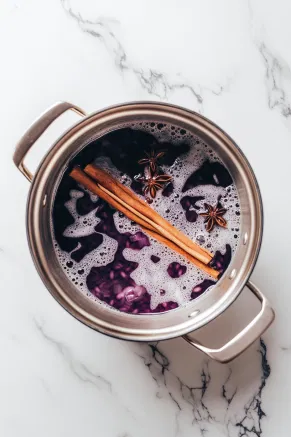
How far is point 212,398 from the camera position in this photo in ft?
3.63

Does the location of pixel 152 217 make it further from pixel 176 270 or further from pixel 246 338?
pixel 246 338

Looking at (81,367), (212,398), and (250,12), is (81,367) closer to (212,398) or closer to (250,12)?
(212,398)

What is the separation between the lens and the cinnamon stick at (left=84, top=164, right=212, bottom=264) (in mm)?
1025

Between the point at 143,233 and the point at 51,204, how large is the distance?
0.15 metres

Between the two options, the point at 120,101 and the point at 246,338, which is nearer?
the point at 246,338

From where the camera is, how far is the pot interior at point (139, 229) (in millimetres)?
979

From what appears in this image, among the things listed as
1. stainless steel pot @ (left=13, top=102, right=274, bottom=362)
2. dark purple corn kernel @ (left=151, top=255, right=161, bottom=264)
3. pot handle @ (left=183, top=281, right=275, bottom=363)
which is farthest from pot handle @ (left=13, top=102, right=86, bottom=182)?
pot handle @ (left=183, top=281, right=275, bottom=363)

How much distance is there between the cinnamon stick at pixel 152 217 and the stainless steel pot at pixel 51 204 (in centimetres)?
5

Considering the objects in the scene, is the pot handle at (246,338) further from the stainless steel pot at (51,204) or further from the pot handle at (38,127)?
the pot handle at (38,127)

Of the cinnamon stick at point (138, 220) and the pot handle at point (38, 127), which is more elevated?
the pot handle at point (38, 127)

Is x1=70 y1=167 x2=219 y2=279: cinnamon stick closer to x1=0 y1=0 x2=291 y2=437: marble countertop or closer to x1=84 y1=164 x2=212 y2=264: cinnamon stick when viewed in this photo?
x1=84 y1=164 x2=212 y2=264: cinnamon stick

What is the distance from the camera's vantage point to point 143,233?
1.04 meters

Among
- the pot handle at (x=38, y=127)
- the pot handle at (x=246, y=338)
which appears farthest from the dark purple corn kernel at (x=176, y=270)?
the pot handle at (x=38, y=127)

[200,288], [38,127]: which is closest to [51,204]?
[38,127]
